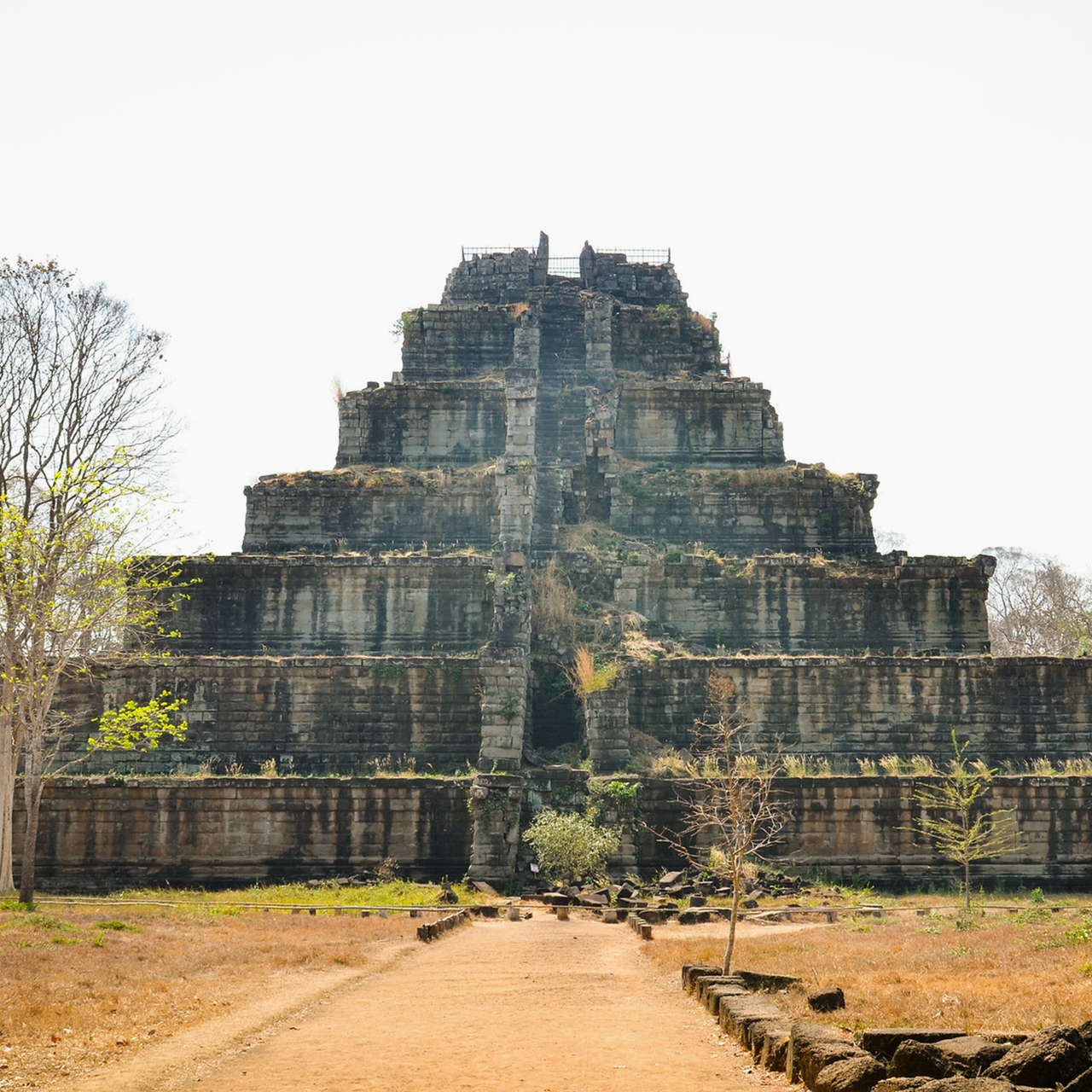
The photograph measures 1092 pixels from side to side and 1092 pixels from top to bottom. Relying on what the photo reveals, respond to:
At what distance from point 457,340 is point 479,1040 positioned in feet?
106

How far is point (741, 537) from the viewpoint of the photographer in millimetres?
33750

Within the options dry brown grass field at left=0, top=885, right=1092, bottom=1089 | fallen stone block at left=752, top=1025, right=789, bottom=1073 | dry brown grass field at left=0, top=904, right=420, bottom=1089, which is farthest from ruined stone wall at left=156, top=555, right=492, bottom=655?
fallen stone block at left=752, top=1025, right=789, bottom=1073

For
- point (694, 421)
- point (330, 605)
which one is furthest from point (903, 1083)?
point (694, 421)

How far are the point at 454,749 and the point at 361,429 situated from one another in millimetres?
13164

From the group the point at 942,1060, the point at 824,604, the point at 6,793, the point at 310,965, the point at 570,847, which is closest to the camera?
the point at 942,1060

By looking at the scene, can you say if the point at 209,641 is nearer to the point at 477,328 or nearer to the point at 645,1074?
the point at 477,328

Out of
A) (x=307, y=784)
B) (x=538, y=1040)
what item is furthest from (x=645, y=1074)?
(x=307, y=784)

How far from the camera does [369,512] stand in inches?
1339

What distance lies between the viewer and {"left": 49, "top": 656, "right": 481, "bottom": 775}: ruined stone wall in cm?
2769

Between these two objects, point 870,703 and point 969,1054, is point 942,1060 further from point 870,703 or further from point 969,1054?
point 870,703

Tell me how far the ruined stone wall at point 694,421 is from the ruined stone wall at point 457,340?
17.7 feet

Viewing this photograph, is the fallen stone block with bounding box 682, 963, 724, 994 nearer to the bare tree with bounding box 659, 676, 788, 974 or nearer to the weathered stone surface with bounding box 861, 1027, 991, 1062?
the weathered stone surface with bounding box 861, 1027, 991, 1062

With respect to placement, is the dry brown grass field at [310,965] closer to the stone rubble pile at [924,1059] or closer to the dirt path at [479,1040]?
the dirt path at [479,1040]

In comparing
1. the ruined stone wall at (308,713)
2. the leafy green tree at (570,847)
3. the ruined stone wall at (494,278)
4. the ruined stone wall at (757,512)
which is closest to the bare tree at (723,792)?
the leafy green tree at (570,847)
